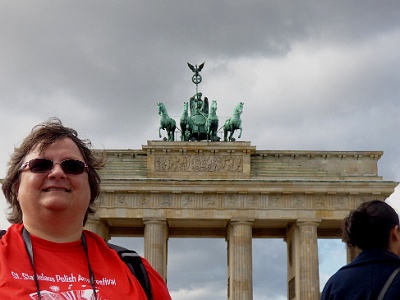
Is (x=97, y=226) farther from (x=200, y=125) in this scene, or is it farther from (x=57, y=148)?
(x=57, y=148)

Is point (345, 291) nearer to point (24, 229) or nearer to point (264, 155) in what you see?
point (24, 229)

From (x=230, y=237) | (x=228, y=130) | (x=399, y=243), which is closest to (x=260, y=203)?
(x=230, y=237)

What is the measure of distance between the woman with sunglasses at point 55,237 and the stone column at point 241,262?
38.4 m

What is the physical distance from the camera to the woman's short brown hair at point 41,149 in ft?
14.6

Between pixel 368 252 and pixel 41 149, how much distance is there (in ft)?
10.0

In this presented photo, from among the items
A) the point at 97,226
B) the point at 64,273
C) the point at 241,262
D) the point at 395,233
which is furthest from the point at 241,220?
the point at 64,273

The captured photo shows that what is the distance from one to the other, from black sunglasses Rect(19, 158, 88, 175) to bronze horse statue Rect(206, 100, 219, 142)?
42.0 meters

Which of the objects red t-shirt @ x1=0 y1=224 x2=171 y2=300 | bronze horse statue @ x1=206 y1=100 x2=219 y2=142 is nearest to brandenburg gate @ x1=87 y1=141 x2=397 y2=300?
bronze horse statue @ x1=206 y1=100 x2=219 y2=142

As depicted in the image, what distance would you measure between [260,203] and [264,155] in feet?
11.0

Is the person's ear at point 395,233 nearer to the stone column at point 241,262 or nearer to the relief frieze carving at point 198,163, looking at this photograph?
the stone column at point 241,262

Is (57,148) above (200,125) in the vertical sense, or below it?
below

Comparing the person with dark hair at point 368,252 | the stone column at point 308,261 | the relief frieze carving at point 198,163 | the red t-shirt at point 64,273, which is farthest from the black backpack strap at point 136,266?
the relief frieze carving at point 198,163

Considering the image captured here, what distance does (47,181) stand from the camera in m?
4.22

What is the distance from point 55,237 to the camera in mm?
4227
